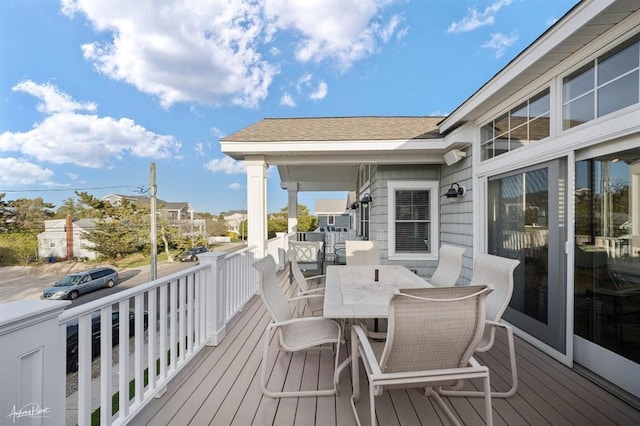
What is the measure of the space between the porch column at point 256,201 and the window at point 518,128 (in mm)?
3625

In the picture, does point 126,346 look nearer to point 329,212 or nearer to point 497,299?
point 497,299

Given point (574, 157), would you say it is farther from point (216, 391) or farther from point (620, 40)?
point (216, 391)

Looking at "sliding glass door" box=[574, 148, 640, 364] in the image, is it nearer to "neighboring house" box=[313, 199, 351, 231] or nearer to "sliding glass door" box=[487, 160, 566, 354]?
"sliding glass door" box=[487, 160, 566, 354]

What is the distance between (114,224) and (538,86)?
3254cm

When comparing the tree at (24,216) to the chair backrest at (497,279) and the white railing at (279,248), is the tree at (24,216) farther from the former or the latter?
the chair backrest at (497,279)

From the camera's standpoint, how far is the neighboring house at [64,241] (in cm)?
2677

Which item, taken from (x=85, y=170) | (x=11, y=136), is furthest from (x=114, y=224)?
(x=11, y=136)

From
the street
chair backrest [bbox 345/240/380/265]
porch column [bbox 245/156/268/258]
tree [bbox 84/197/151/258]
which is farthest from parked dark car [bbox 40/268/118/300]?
chair backrest [bbox 345/240/380/265]

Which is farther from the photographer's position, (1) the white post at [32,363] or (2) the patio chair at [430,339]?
(2) the patio chair at [430,339]

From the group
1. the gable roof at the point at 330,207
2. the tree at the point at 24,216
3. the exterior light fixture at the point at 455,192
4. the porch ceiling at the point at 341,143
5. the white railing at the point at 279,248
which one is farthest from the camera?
the gable roof at the point at 330,207

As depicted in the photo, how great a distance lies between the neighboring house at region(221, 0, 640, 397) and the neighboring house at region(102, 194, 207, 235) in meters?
29.1

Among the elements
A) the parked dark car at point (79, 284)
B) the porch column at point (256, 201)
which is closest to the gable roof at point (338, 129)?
the porch column at point (256, 201)

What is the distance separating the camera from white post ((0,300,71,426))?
42.2 inches

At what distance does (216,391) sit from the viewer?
2322 millimetres
